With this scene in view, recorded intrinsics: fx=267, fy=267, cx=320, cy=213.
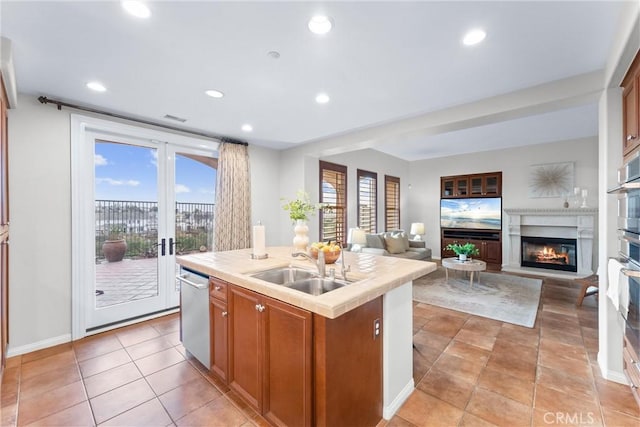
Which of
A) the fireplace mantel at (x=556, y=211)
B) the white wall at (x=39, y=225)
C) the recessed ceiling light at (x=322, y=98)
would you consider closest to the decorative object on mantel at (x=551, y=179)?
the fireplace mantel at (x=556, y=211)

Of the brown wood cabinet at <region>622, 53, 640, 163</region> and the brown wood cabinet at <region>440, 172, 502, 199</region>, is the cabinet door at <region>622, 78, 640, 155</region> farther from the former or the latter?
the brown wood cabinet at <region>440, 172, 502, 199</region>

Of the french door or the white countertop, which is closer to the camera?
the white countertop

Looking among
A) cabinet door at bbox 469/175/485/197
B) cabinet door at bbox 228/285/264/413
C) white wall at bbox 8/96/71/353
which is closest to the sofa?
cabinet door at bbox 469/175/485/197

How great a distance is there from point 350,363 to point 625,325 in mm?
2116

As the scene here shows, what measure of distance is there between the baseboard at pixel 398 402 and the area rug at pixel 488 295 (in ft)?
6.74

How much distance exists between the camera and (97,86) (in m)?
2.52

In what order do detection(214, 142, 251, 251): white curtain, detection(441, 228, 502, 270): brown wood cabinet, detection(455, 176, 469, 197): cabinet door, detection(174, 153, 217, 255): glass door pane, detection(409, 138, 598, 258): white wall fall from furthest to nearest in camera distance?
detection(455, 176, 469, 197): cabinet door, detection(441, 228, 502, 270): brown wood cabinet, detection(409, 138, 598, 258): white wall, detection(214, 142, 251, 251): white curtain, detection(174, 153, 217, 255): glass door pane

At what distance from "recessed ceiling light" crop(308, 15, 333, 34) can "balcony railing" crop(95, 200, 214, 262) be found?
3092 mm

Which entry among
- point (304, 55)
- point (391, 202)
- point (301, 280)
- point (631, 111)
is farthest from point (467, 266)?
point (304, 55)

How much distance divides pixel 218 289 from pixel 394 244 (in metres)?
4.48

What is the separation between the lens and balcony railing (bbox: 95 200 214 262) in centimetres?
326

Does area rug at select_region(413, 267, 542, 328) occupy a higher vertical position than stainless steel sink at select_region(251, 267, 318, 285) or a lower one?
lower

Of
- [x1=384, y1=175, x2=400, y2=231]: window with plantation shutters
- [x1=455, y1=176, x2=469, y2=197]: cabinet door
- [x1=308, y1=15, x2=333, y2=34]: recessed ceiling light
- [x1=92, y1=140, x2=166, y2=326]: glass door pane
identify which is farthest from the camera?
[x1=384, y1=175, x2=400, y2=231]: window with plantation shutters

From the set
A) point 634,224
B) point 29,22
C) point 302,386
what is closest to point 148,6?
point 29,22
